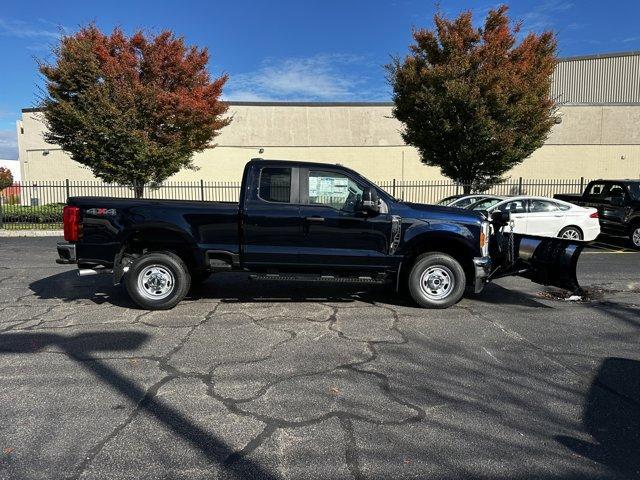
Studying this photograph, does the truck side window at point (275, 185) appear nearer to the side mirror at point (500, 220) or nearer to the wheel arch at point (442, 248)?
the wheel arch at point (442, 248)

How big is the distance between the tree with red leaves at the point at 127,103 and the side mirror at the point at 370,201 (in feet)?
38.4

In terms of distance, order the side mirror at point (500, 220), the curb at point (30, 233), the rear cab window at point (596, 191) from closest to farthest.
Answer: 1. the side mirror at point (500, 220)
2. the rear cab window at point (596, 191)
3. the curb at point (30, 233)

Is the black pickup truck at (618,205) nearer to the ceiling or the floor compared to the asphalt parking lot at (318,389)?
nearer to the ceiling

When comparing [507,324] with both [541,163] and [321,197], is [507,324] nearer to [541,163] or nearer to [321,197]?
[321,197]

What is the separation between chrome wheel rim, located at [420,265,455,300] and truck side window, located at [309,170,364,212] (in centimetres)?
139

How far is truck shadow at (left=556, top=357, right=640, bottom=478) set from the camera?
3.05m

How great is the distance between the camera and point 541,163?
3056 centimetres

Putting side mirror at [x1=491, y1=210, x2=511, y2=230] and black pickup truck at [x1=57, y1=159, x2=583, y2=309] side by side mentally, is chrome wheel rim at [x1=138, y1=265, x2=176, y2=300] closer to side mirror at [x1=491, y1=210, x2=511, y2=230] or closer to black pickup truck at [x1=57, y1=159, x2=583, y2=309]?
black pickup truck at [x1=57, y1=159, x2=583, y2=309]

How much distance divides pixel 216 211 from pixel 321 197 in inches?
55.6

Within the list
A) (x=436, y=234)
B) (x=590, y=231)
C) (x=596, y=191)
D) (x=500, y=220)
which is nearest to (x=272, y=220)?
(x=436, y=234)

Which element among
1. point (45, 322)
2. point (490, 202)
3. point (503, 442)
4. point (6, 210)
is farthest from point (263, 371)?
point (6, 210)

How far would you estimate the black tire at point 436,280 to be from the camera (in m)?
6.56

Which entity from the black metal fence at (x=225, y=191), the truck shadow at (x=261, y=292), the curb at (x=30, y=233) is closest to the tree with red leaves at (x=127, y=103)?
the curb at (x=30, y=233)

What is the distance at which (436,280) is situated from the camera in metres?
6.62
